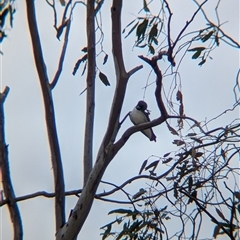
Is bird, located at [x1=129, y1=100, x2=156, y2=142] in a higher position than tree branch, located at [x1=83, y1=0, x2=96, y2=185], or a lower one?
higher

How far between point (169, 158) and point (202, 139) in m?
0.19

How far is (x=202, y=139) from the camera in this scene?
2.56 m

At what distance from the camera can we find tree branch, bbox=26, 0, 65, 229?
89.7 inches

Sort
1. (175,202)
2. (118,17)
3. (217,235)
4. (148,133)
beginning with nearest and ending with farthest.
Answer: (118,17) → (217,235) → (175,202) → (148,133)

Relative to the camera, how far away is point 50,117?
7.64ft

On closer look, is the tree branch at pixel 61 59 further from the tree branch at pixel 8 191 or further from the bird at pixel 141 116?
the bird at pixel 141 116

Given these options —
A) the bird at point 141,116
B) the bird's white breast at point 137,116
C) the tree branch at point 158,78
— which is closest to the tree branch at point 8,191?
the tree branch at point 158,78

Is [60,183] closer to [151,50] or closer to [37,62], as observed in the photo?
[37,62]

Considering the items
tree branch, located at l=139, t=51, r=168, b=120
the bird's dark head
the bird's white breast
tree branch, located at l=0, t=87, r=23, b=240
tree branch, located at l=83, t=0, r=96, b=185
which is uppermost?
the bird's dark head

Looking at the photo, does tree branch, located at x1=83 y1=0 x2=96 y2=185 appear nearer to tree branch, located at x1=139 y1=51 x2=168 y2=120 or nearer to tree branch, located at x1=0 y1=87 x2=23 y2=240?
tree branch, located at x1=0 y1=87 x2=23 y2=240

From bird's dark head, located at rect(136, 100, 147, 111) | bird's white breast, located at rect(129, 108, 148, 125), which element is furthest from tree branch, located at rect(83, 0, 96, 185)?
bird's dark head, located at rect(136, 100, 147, 111)

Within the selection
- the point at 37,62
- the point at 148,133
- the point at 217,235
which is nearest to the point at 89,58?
the point at 37,62

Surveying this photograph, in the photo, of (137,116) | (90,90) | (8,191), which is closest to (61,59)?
(90,90)

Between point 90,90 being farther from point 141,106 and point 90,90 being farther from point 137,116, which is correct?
point 141,106
